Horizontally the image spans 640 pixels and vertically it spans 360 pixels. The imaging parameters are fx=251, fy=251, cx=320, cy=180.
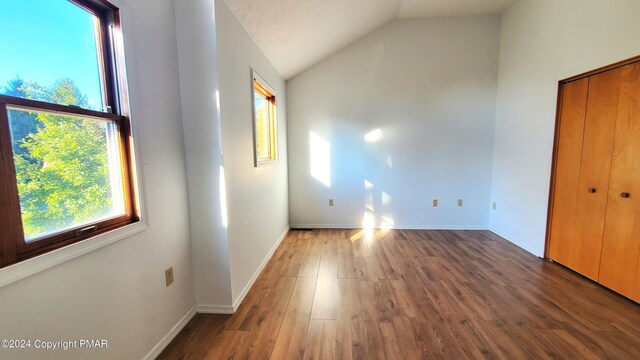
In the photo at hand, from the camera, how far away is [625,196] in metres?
2.14

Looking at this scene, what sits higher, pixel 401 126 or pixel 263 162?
pixel 401 126

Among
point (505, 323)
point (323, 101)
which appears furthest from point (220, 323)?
point (323, 101)

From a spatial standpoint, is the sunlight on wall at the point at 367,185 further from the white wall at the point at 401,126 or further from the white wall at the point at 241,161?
the white wall at the point at 241,161

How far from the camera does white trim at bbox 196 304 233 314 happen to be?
1992mm

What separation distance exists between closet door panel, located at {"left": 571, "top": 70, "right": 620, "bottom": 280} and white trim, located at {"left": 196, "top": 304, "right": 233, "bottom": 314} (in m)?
3.38

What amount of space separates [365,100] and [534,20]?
7.27ft

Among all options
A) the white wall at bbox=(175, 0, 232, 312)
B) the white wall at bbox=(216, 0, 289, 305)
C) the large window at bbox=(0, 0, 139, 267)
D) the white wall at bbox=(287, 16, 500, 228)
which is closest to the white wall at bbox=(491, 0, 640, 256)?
the white wall at bbox=(287, 16, 500, 228)

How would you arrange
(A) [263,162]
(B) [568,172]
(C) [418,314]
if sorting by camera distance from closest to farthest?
(C) [418,314] → (B) [568,172] → (A) [263,162]

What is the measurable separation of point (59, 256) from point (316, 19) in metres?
2.82

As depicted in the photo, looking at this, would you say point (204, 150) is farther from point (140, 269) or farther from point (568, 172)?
point (568, 172)

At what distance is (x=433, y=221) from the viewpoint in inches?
162

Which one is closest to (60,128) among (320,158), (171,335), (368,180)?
(171,335)

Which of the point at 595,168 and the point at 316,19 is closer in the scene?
the point at 595,168

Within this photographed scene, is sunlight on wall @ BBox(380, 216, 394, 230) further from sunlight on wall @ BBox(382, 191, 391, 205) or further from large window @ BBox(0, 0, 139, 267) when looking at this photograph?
large window @ BBox(0, 0, 139, 267)
